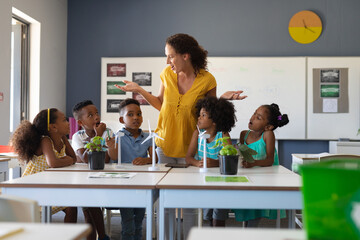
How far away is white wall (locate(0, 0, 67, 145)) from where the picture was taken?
14.2 feet

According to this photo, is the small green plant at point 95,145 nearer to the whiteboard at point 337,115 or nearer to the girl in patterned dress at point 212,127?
the girl in patterned dress at point 212,127

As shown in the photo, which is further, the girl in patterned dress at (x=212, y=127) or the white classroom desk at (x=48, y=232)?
the girl in patterned dress at (x=212, y=127)

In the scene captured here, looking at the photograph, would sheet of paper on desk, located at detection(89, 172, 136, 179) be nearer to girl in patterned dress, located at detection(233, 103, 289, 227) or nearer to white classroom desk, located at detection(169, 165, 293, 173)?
white classroom desk, located at detection(169, 165, 293, 173)

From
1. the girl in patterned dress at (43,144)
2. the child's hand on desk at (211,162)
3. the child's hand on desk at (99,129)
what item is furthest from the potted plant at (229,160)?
the child's hand on desk at (99,129)

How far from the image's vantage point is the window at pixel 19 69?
16.8ft

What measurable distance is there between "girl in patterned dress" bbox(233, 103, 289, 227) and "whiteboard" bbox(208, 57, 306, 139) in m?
2.95

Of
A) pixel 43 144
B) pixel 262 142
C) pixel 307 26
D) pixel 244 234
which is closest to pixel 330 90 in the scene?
pixel 307 26

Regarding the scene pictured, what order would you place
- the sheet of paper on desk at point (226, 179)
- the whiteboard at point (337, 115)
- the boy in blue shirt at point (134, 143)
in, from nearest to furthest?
the sheet of paper on desk at point (226, 179)
the boy in blue shirt at point (134, 143)
the whiteboard at point (337, 115)

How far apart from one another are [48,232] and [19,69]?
4.62 metres

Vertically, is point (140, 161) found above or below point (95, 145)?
below

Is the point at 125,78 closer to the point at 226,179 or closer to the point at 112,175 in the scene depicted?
the point at 112,175

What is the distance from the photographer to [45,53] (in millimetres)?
5402

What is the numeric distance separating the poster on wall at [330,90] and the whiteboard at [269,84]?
0.58 ft

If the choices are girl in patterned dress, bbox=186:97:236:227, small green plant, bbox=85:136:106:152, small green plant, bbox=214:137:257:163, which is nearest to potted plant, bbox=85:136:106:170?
small green plant, bbox=85:136:106:152
